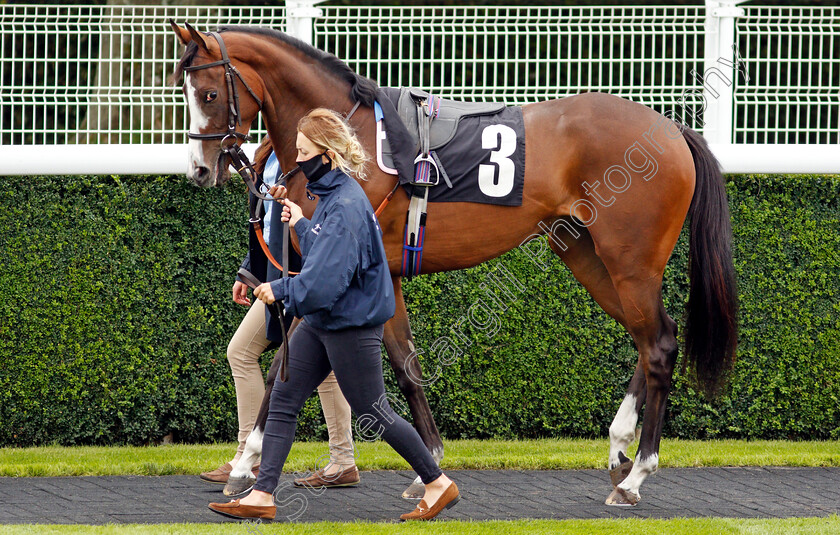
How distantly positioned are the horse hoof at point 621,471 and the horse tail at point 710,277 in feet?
2.00

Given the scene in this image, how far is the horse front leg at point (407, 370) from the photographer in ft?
17.1

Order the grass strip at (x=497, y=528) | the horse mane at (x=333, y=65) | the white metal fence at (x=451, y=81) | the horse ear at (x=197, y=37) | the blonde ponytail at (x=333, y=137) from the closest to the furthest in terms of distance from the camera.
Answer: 1. the blonde ponytail at (x=333, y=137)
2. the grass strip at (x=497, y=528)
3. the horse ear at (x=197, y=37)
4. the horse mane at (x=333, y=65)
5. the white metal fence at (x=451, y=81)

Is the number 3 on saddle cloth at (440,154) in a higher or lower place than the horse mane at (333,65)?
lower

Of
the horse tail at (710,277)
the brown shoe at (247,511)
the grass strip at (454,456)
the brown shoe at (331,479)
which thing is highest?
the horse tail at (710,277)

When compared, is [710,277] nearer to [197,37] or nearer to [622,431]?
[622,431]

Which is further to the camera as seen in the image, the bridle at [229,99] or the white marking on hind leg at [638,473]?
the white marking on hind leg at [638,473]

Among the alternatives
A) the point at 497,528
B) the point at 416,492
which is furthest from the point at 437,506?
the point at 416,492

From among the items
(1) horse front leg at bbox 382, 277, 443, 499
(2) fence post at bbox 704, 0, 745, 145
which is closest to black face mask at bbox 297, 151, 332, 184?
(1) horse front leg at bbox 382, 277, 443, 499

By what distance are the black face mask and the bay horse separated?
2.11ft

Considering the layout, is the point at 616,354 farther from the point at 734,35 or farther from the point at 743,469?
the point at 734,35

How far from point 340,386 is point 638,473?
1666 mm

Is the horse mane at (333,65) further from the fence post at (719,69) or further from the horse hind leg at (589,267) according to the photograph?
the fence post at (719,69)

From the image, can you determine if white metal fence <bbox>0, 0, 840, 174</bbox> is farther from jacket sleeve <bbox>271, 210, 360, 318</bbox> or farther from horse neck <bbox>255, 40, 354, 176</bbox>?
jacket sleeve <bbox>271, 210, 360, 318</bbox>

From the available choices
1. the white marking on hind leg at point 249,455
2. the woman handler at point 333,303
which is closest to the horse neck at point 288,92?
the woman handler at point 333,303
